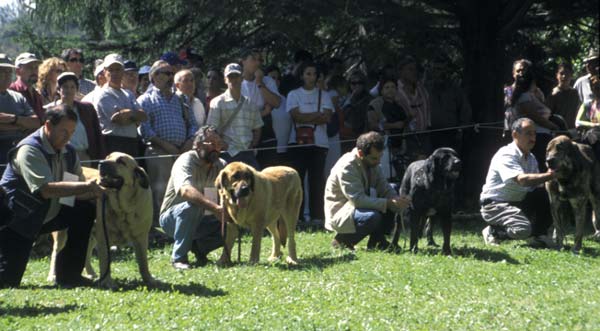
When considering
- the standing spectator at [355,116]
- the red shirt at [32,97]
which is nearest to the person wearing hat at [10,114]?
the red shirt at [32,97]

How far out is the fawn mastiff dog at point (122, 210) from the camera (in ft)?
26.8

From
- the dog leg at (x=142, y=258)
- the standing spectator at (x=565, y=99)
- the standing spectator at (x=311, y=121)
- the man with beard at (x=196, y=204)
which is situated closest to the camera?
the dog leg at (x=142, y=258)

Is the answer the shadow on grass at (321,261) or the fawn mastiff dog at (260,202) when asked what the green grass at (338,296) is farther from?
the fawn mastiff dog at (260,202)

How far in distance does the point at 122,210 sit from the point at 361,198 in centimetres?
332

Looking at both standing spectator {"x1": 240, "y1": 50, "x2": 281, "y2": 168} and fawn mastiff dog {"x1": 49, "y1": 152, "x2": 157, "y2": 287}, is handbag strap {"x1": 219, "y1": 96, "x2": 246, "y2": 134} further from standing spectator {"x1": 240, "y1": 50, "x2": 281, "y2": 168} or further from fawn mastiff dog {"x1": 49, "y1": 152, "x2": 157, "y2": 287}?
fawn mastiff dog {"x1": 49, "y1": 152, "x2": 157, "y2": 287}

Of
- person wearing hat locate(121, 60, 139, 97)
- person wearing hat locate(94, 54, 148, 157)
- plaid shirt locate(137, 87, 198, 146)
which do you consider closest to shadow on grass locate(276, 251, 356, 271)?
plaid shirt locate(137, 87, 198, 146)

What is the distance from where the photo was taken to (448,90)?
1516cm

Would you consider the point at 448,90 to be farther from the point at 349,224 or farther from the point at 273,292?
the point at 273,292

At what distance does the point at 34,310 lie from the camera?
24.5ft

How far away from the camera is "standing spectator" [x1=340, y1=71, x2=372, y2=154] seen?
14.2 metres

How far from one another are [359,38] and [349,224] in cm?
469

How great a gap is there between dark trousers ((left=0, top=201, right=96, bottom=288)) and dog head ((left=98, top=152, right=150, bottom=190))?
0.58 meters

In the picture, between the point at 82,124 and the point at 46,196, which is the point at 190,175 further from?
the point at 46,196

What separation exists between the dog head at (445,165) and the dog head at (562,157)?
1.20 metres
